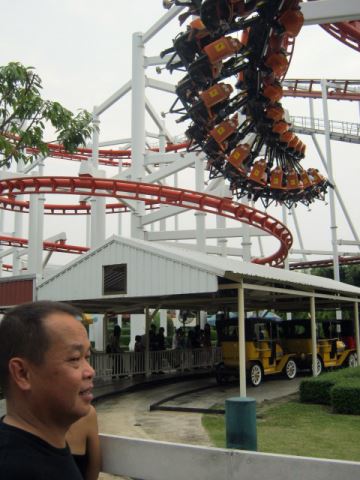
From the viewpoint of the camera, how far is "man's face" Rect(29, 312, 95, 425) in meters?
1.63

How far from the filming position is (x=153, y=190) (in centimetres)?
2172

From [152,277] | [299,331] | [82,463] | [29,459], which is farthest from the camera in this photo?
[299,331]

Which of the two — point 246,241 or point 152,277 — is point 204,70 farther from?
point 246,241

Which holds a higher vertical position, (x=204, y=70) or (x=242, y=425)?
(x=204, y=70)

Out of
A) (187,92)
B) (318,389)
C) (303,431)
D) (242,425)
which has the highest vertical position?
(187,92)

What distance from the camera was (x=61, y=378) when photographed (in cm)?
164

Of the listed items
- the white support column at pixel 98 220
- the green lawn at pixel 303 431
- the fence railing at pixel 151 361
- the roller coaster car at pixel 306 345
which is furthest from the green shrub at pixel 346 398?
the white support column at pixel 98 220

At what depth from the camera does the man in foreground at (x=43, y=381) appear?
1627 millimetres

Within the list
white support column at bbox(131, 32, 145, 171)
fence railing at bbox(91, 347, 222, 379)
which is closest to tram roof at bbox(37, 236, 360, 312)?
fence railing at bbox(91, 347, 222, 379)

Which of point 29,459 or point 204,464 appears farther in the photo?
point 204,464

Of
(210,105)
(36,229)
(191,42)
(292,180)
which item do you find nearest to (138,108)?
(36,229)

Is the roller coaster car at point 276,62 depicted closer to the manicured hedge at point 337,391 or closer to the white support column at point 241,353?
the white support column at point 241,353

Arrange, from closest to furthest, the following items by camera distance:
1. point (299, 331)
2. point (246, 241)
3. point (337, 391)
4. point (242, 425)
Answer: point (242, 425) → point (337, 391) → point (299, 331) → point (246, 241)

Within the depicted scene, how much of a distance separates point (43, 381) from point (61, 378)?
0.05m
